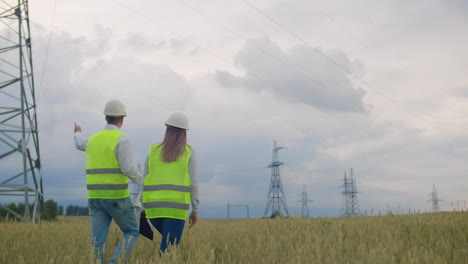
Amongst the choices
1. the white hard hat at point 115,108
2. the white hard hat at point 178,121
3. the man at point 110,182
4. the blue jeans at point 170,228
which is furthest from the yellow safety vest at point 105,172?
the white hard hat at point 178,121

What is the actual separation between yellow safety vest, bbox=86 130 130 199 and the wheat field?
0.88 meters

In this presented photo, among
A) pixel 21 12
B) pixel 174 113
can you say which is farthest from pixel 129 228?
pixel 21 12

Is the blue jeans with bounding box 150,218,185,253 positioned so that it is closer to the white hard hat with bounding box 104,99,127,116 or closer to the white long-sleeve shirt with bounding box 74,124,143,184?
the white long-sleeve shirt with bounding box 74,124,143,184

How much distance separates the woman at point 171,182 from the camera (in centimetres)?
600

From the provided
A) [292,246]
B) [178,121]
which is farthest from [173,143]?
[292,246]

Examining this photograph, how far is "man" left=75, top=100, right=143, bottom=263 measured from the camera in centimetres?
618

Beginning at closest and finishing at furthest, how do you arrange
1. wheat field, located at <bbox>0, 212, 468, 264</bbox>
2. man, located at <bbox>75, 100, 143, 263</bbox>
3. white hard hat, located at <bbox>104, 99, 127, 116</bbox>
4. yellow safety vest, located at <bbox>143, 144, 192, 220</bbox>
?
wheat field, located at <bbox>0, 212, 468, 264</bbox>, yellow safety vest, located at <bbox>143, 144, 192, 220</bbox>, man, located at <bbox>75, 100, 143, 263</bbox>, white hard hat, located at <bbox>104, 99, 127, 116</bbox>

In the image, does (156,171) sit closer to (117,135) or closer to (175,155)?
(175,155)

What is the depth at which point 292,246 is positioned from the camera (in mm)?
6891

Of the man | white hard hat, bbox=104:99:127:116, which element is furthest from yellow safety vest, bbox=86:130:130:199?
white hard hat, bbox=104:99:127:116

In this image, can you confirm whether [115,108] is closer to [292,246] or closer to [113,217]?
[113,217]

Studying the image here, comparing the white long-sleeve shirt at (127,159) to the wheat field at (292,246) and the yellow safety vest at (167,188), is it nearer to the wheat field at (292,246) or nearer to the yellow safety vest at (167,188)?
the yellow safety vest at (167,188)

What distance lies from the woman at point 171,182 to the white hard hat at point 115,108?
75 centimetres

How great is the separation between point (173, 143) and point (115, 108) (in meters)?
1.12
